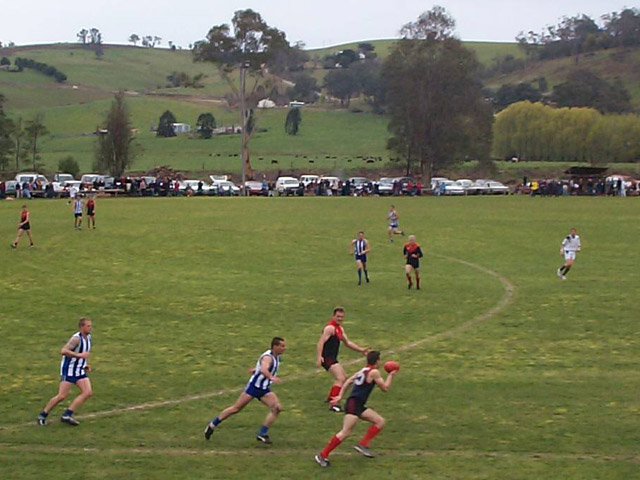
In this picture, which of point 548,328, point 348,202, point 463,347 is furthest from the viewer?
point 348,202

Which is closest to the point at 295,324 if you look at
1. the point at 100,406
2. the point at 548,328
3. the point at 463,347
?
the point at 463,347

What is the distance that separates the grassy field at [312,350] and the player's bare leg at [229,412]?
0.93ft

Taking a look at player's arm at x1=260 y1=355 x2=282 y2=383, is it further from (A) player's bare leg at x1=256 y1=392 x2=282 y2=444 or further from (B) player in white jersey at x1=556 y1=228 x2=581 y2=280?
(B) player in white jersey at x1=556 y1=228 x2=581 y2=280

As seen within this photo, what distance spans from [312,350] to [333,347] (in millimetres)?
4492

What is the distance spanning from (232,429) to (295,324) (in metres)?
9.11

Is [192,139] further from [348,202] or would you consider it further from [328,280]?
[328,280]

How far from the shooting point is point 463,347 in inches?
830

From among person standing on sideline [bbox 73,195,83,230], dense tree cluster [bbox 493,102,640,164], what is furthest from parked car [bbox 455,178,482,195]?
person standing on sideline [bbox 73,195,83,230]

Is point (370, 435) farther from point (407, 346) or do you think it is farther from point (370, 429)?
point (407, 346)

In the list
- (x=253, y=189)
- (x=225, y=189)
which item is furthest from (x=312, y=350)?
(x=225, y=189)

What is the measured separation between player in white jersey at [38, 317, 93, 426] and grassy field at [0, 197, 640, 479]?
1.15 feet

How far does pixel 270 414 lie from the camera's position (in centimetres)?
1395

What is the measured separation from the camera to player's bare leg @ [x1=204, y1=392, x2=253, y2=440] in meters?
13.9

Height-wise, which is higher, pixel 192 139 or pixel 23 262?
pixel 192 139
